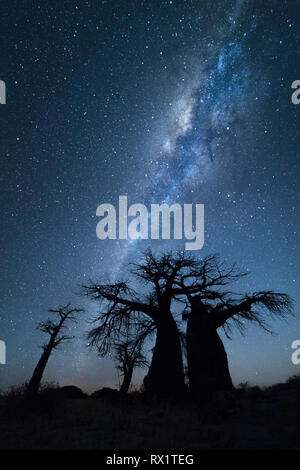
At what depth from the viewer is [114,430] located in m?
5.46

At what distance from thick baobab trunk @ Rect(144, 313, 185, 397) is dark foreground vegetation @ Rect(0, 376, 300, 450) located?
1.91 feet

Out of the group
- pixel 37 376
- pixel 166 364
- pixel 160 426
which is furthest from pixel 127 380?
pixel 160 426

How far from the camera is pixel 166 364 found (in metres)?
9.21

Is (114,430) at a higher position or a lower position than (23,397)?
higher

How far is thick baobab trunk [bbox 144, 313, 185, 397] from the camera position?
29.0 feet

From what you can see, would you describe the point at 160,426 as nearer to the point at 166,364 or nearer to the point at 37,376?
the point at 166,364

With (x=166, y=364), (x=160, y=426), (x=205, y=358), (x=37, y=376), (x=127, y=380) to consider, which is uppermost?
(x=205, y=358)

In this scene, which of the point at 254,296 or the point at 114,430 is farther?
the point at 254,296

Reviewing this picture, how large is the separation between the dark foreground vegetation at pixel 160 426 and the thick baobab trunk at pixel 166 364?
583 millimetres

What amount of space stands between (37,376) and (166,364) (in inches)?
213

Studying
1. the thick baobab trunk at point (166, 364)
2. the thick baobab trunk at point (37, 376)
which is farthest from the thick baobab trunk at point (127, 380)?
the thick baobab trunk at point (166, 364)

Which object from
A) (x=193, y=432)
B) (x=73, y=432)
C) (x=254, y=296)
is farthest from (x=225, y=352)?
(x=73, y=432)
